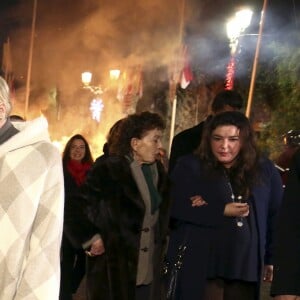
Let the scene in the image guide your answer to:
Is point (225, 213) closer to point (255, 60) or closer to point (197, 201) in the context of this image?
point (197, 201)

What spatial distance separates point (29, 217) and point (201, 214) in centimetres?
146

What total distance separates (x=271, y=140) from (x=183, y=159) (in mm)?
8349

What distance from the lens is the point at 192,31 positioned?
1318 centimetres

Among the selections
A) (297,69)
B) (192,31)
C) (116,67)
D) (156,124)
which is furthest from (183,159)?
(116,67)

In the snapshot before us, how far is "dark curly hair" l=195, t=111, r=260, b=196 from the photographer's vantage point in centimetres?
365

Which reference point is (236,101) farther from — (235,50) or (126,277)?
(235,50)

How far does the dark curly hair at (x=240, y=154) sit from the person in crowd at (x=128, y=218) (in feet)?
1.32

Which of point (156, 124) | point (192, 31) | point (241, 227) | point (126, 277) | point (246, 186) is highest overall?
point (192, 31)

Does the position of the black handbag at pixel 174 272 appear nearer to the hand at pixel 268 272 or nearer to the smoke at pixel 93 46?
the hand at pixel 268 272

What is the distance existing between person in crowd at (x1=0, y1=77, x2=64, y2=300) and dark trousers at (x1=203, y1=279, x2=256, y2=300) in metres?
1.40

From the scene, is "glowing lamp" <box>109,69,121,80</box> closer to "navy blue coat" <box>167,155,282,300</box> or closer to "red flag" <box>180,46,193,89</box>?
"red flag" <box>180,46,193,89</box>

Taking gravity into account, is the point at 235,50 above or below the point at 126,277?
above

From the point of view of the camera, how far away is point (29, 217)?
90.8 inches

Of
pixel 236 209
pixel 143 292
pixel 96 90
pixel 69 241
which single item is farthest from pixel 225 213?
pixel 96 90
